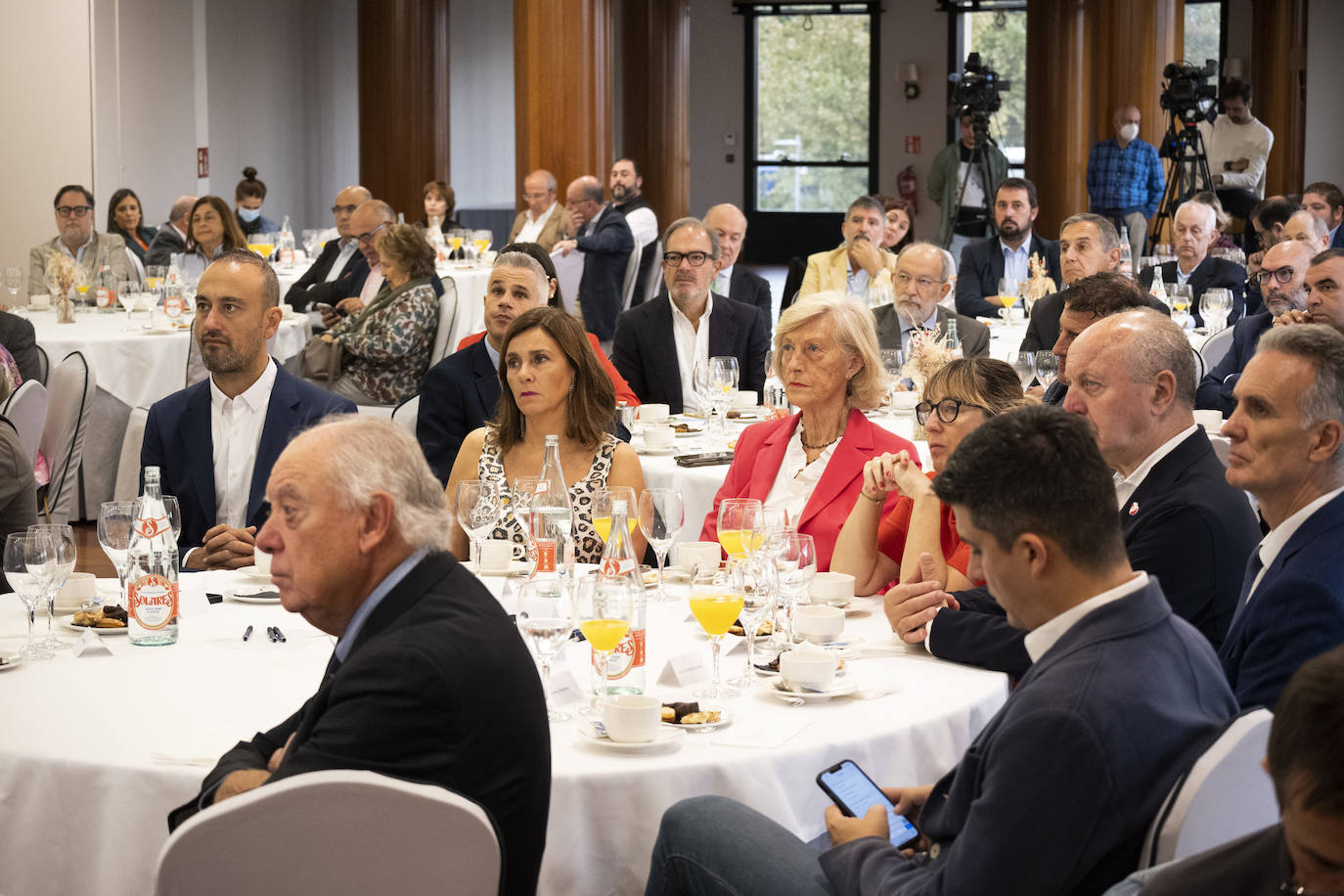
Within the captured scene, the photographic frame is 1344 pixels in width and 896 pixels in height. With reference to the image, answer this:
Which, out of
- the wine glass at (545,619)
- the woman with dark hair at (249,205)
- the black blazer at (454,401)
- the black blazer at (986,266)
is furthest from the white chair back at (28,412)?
the woman with dark hair at (249,205)

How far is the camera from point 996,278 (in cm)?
899

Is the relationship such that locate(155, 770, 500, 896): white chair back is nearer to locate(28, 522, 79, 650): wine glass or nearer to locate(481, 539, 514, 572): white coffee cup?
locate(28, 522, 79, 650): wine glass

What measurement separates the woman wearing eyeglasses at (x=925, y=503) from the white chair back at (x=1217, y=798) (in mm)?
1291

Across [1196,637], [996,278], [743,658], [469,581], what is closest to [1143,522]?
[743,658]

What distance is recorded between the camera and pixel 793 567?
8.91ft

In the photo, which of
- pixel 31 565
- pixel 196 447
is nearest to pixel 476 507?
pixel 31 565

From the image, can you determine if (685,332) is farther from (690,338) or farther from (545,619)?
(545,619)

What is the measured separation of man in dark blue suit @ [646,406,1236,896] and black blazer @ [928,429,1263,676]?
0.70 metres

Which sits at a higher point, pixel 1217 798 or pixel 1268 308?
pixel 1268 308

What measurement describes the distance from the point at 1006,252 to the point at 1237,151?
6366 mm

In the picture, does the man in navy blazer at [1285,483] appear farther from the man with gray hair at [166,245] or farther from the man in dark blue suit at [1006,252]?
the man with gray hair at [166,245]

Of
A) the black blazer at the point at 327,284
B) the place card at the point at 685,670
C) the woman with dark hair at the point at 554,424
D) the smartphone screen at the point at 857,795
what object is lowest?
the smartphone screen at the point at 857,795

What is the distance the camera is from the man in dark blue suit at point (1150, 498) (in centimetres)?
269

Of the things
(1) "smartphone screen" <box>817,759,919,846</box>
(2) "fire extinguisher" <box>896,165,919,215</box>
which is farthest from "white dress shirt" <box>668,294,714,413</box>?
(2) "fire extinguisher" <box>896,165,919,215</box>
